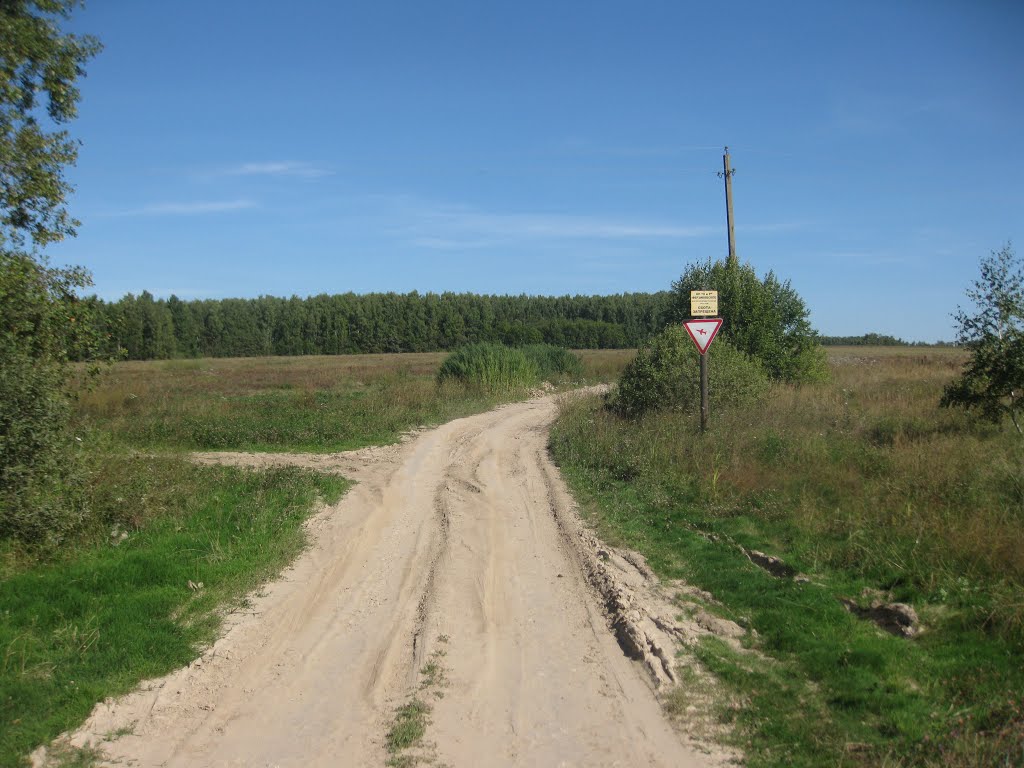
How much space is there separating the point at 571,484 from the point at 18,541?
777 centimetres

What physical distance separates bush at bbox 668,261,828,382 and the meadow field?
7.46 metres

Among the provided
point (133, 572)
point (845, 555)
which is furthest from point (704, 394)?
point (133, 572)

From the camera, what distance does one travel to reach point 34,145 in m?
10.5

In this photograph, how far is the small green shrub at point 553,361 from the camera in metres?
36.0

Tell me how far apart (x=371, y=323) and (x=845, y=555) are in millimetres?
100573

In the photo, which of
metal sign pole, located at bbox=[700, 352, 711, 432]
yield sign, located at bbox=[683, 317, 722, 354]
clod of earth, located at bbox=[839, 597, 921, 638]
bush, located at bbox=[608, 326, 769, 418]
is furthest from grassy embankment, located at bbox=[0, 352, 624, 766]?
yield sign, located at bbox=[683, 317, 722, 354]

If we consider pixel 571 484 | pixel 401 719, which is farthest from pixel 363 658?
pixel 571 484

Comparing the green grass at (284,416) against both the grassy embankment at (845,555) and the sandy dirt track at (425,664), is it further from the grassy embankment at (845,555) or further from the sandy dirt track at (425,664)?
the sandy dirt track at (425,664)

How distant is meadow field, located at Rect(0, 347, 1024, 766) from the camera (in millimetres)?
4629

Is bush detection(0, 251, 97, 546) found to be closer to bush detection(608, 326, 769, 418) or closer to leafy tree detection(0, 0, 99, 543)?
leafy tree detection(0, 0, 99, 543)

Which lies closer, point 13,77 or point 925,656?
point 925,656

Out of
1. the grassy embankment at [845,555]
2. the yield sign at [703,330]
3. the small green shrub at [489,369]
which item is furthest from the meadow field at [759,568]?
the small green shrub at [489,369]

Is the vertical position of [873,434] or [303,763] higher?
[873,434]

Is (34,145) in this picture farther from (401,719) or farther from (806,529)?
(806,529)
